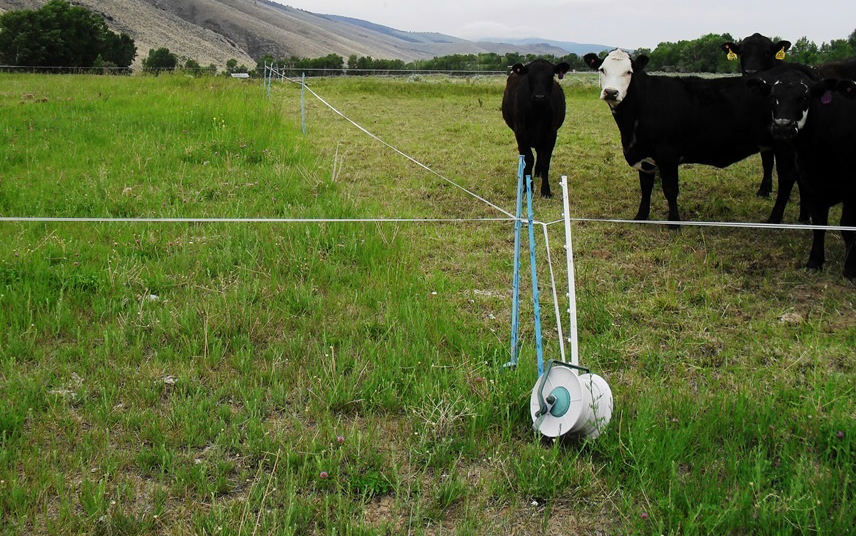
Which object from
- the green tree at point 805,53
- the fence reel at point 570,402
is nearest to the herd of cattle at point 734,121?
the fence reel at point 570,402

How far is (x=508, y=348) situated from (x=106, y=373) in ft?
7.22

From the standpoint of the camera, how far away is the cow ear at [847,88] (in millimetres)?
5188

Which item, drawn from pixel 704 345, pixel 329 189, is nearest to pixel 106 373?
pixel 704 345

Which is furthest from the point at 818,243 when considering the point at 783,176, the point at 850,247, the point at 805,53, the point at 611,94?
the point at 805,53

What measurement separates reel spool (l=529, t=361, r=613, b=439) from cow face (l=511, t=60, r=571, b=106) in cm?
574

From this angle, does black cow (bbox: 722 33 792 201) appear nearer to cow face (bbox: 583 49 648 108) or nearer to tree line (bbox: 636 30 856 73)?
cow face (bbox: 583 49 648 108)

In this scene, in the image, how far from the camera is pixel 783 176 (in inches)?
281

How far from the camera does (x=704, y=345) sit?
4.29 m

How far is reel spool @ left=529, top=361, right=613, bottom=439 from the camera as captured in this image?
116 inches

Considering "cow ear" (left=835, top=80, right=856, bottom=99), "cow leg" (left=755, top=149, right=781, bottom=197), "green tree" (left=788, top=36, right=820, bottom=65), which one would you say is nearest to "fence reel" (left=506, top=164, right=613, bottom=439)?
"cow ear" (left=835, top=80, right=856, bottom=99)

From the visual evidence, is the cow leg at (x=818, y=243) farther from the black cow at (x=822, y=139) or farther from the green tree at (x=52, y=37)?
the green tree at (x=52, y=37)

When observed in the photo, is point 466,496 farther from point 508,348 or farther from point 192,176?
point 192,176

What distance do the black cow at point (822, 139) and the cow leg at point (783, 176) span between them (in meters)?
1.46

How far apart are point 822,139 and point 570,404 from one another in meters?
3.89
